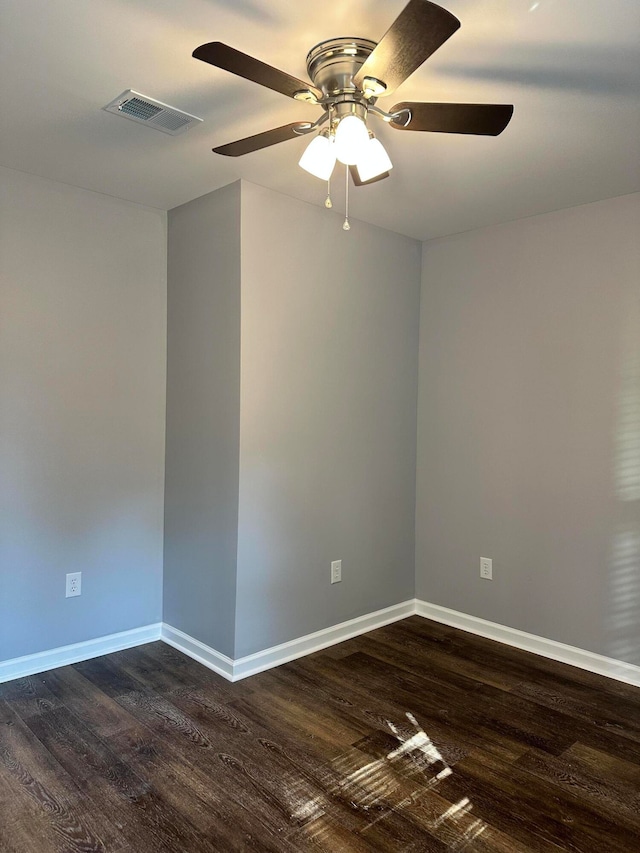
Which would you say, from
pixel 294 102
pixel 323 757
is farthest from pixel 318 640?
pixel 294 102

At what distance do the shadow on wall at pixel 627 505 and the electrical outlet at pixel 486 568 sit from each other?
653 millimetres

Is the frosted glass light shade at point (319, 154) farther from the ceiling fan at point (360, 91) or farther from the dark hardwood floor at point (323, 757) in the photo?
the dark hardwood floor at point (323, 757)

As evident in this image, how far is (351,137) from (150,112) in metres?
0.86

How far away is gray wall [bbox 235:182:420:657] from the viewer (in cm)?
288

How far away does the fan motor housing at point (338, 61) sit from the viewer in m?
1.68

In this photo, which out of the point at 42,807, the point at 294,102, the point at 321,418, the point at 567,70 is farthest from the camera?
the point at 321,418

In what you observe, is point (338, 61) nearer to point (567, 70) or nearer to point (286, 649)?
point (567, 70)

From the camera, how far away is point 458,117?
1.62 m

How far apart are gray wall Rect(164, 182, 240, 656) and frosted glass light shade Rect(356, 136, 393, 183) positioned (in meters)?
1.17

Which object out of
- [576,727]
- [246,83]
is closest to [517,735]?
[576,727]

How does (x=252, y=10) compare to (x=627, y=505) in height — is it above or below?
above

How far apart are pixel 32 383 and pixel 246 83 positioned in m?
1.67

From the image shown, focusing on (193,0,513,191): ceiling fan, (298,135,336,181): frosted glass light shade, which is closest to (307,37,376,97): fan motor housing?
(193,0,513,191): ceiling fan

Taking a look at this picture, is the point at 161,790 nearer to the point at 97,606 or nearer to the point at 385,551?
the point at 97,606
